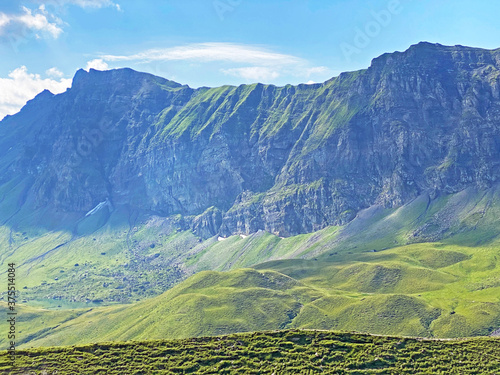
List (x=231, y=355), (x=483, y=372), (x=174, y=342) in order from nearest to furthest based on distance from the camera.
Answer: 1. (x=483, y=372)
2. (x=231, y=355)
3. (x=174, y=342)

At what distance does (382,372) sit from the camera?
265 ft

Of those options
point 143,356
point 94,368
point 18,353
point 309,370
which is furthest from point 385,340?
point 18,353

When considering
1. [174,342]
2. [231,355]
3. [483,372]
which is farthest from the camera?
[174,342]

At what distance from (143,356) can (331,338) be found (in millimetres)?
32932

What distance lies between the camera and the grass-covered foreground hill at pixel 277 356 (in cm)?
8256

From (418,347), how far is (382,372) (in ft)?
35.9

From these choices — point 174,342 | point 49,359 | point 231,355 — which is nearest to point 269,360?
point 231,355

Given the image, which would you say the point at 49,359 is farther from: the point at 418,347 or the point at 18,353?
the point at 418,347

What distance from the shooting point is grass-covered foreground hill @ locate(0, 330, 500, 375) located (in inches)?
3250

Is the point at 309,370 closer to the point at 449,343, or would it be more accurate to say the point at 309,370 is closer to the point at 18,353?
the point at 449,343

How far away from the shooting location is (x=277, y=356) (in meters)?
86.2

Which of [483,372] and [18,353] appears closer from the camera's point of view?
[483,372]

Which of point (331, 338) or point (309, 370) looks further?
point (331, 338)

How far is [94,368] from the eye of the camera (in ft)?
279
